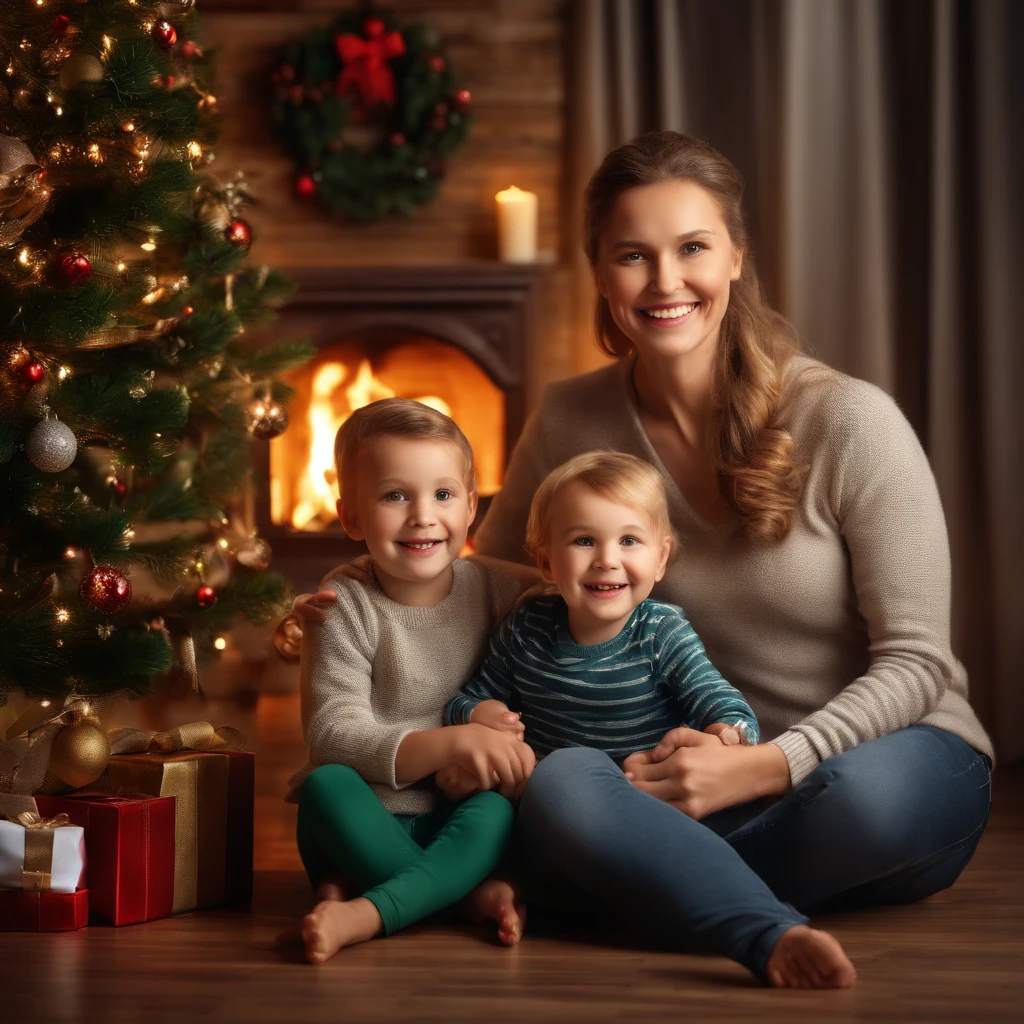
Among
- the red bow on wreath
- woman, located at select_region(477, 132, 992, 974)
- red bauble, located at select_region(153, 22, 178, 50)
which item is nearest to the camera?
woman, located at select_region(477, 132, 992, 974)

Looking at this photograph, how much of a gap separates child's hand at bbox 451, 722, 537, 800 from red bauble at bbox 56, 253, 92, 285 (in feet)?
2.69

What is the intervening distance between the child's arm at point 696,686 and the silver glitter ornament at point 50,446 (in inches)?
33.0

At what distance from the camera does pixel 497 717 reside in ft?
5.28

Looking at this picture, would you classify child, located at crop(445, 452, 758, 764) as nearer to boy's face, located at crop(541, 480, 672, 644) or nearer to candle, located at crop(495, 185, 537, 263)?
boy's face, located at crop(541, 480, 672, 644)

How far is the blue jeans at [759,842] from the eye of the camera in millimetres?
1354

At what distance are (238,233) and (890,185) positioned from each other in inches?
67.0

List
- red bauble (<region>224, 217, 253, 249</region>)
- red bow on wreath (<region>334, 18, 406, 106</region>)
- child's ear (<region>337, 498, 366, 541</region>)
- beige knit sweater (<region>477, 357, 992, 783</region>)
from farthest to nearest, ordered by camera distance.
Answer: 1. red bow on wreath (<region>334, 18, 406, 106</region>)
2. red bauble (<region>224, 217, 253, 249</region>)
3. child's ear (<region>337, 498, 366, 541</region>)
4. beige knit sweater (<region>477, 357, 992, 783</region>)

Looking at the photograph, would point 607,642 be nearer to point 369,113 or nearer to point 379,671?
point 379,671

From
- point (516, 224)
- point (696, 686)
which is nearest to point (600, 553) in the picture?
point (696, 686)

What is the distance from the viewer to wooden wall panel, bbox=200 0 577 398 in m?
3.63

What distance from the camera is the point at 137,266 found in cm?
198

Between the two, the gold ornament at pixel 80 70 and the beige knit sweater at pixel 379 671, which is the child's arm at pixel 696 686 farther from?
the gold ornament at pixel 80 70

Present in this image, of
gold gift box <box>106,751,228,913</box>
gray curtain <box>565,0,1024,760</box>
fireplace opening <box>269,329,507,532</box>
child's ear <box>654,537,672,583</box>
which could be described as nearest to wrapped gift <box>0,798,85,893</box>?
gold gift box <box>106,751,228,913</box>

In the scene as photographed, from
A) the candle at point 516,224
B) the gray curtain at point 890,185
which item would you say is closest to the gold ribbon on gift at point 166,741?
the gray curtain at point 890,185
